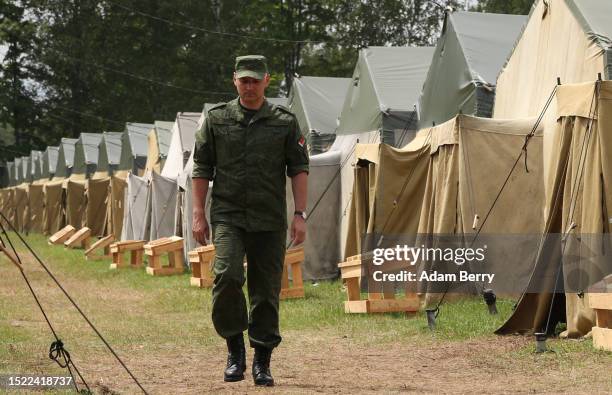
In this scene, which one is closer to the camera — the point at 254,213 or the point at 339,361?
the point at 254,213

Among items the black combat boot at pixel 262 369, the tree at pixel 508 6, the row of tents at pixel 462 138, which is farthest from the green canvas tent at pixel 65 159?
the black combat boot at pixel 262 369

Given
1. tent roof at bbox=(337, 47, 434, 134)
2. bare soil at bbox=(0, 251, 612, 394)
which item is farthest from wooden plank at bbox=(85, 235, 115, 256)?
bare soil at bbox=(0, 251, 612, 394)

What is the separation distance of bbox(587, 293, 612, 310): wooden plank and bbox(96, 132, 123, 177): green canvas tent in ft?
97.9

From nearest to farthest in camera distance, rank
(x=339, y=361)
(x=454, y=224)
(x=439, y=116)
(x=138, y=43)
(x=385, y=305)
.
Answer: (x=339, y=361), (x=385, y=305), (x=454, y=224), (x=439, y=116), (x=138, y=43)

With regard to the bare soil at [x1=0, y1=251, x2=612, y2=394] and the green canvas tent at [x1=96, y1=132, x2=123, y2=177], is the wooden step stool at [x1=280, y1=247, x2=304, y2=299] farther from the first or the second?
the green canvas tent at [x1=96, y1=132, x2=123, y2=177]

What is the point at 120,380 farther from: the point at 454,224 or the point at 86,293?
the point at 86,293

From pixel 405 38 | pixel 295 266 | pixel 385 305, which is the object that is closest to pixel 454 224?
pixel 385 305

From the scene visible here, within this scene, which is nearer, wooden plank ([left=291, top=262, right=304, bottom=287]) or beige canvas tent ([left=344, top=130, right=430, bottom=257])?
wooden plank ([left=291, top=262, right=304, bottom=287])

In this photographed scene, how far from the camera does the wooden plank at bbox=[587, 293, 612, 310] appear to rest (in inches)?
326

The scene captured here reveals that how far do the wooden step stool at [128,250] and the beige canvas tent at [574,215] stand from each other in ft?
42.7

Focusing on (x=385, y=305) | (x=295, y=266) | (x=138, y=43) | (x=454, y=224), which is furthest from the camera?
(x=138, y=43)

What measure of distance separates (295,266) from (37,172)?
3667 centimetres

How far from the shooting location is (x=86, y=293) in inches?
647

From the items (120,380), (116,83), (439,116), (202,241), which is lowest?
(120,380)
